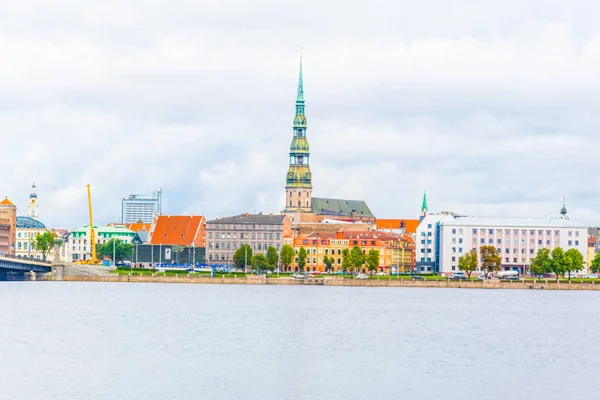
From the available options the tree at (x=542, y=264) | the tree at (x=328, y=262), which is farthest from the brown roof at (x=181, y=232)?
the tree at (x=542, y=264)

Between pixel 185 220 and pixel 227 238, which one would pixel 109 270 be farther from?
pixel 185 220

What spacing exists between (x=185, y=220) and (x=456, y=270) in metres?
49.0

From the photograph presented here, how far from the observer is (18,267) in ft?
447

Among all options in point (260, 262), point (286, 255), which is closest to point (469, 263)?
point (260, 262)

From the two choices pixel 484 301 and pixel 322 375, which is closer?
pixel 322 375

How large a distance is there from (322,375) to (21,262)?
9807 centimetres

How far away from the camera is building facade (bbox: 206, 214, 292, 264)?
604 feet

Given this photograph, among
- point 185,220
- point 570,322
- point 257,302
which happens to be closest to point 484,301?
point 257,302

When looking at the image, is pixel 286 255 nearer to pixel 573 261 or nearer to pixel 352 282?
pixel 352 282

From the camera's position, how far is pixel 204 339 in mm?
56219

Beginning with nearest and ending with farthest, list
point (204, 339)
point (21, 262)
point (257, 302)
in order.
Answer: point (204, 339) < point (257, 302) < point (21, 262)

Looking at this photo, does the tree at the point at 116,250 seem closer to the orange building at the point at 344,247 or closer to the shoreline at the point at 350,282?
the orange building at the point at 344,247

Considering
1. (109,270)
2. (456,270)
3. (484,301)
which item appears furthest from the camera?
(456,270)

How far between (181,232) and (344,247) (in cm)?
2938
